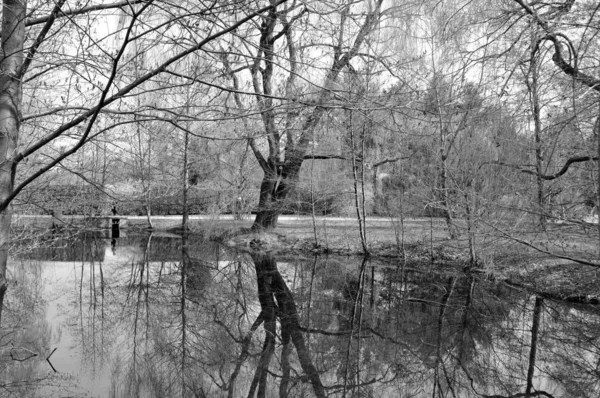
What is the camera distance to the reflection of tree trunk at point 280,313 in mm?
6957

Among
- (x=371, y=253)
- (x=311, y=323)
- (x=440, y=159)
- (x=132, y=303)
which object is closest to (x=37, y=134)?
(x=311, y=323)

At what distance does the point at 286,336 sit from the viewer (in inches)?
329

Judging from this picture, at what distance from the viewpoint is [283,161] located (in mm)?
19344

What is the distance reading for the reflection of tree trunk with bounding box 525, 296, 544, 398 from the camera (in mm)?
6645

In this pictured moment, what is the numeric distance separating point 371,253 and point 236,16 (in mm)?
15779

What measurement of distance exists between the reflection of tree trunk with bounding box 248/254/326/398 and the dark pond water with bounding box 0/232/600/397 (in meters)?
0.03

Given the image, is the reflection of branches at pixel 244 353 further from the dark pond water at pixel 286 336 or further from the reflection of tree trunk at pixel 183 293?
the reflection of tree trunk at pixel 183 293

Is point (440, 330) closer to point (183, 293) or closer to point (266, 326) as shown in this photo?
point (266, 326)

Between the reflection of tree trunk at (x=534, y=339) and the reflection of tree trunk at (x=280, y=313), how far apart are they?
271 centimetres

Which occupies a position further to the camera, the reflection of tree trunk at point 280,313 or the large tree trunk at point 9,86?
the reflection of tree trunk at point 280,313

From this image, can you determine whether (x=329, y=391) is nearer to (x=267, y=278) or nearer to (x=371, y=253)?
(x=267, y=278)

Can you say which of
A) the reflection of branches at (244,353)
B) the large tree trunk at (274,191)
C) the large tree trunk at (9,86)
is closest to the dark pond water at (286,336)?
the reflection of branches at (244,353)

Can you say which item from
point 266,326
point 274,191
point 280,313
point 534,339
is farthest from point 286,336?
point 274,191

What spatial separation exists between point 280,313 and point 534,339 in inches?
178
